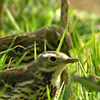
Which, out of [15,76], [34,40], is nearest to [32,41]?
[34,40]

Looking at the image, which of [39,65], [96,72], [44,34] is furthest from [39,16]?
[39,65]

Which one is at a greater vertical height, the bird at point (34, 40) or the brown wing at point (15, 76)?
the bird at point (34, 40)

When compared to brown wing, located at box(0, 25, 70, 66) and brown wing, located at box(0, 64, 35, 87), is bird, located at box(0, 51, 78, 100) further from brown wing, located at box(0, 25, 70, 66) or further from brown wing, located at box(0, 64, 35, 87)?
brown wing, located at box(0, 25, 70, 66)

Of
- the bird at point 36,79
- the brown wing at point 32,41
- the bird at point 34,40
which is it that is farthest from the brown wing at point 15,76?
the brown wing at point 32,41

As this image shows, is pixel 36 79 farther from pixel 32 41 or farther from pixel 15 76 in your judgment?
pixel 32 41

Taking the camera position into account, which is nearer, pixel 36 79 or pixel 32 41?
pixel 36 79

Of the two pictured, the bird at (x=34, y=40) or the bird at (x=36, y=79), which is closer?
the bird at (x=36, y=79)

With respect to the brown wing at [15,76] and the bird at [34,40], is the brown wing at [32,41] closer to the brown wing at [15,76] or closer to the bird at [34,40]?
the bird at [34,40]

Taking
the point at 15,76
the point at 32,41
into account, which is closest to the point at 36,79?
the point at 15,76

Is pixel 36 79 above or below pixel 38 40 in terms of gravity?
below
